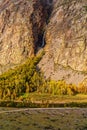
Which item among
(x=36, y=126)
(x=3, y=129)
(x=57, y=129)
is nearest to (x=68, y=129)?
(x=57, y=129)

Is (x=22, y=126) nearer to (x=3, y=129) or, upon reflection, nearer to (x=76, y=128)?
(x=3, y=129)

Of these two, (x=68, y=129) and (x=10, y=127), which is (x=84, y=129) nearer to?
(x=68, y=129)

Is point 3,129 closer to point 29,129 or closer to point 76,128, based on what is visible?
point 29,129

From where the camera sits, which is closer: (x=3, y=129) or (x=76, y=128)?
(x=3, y=129)

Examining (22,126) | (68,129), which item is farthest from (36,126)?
(68,129)

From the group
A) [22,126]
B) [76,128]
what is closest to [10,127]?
[22,126]

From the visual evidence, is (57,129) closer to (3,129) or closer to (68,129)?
(68,129)

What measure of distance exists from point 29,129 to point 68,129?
11733 millimetres

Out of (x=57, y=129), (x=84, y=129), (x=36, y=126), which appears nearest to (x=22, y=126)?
(x=36, y=126)

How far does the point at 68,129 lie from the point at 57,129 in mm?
3314

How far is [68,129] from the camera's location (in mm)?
104750

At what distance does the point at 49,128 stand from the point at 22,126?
8.91 m

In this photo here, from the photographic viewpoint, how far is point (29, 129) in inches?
4070

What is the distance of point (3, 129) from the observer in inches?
3964
